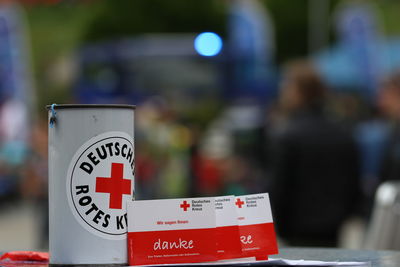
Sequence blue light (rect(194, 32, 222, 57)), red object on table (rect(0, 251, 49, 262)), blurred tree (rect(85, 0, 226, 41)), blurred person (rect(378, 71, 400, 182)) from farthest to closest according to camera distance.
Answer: blurred tree (rect(85, 0, 226, 41)), blurred person (rect(378, 71, 400, 182)), blue light (rect(194, 32, 222, 57)), red object on table (rect(0, 251, 49, 262))

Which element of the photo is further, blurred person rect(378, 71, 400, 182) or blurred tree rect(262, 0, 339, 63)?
blurred tree rect(262, 0, 339, 63)

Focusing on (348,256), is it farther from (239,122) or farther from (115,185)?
(239,122)

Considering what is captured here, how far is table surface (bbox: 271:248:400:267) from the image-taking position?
1870 millimetres

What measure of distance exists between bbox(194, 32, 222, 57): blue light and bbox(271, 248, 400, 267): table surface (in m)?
0.49

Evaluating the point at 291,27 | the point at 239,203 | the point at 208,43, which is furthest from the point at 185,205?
the point at 291,27

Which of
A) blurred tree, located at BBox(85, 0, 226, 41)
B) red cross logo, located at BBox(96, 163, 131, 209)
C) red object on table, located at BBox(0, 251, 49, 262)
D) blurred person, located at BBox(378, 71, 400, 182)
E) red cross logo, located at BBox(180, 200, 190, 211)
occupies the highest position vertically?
blurred tree, located at BBox(85, 0, 226, 41)

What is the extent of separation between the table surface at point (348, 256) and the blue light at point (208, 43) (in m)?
0.49

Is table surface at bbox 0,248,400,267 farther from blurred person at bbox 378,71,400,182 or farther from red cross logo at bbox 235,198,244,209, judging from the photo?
blurred person at bbox 378,71,400,182

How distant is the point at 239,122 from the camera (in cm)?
1648

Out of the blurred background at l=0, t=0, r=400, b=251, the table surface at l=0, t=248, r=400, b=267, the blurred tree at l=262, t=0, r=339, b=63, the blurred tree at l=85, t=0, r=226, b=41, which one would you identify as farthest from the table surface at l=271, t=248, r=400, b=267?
the blurred tree at l=262, t=0, r=339, b=63

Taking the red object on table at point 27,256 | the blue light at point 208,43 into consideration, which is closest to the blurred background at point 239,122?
the blue light at point 208,43

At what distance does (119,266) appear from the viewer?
1.82 m

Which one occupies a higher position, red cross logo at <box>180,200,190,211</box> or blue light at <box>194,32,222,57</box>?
blue light at <box>194,32,222,57</box>

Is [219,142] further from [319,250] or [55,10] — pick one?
[55,10]
